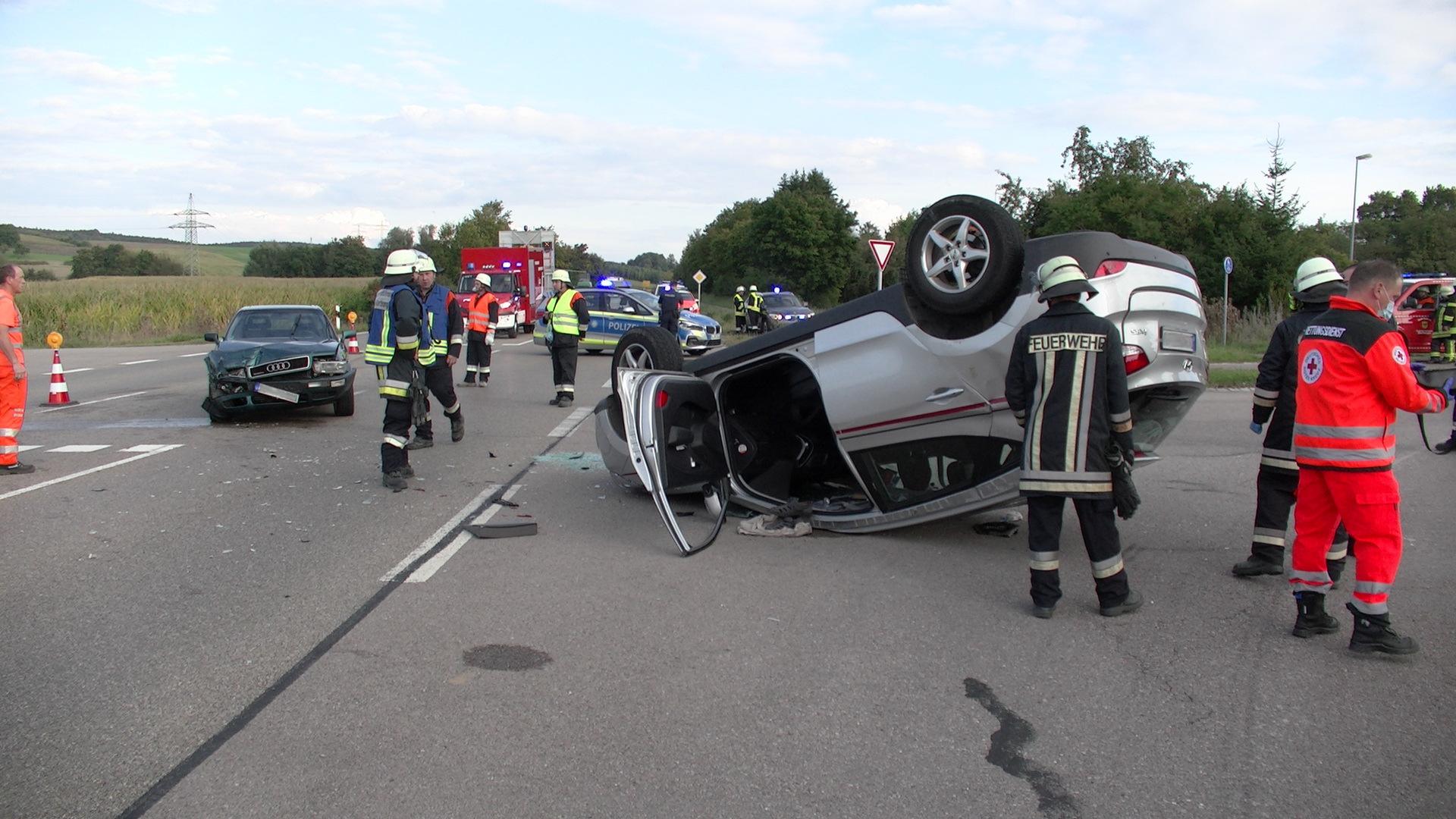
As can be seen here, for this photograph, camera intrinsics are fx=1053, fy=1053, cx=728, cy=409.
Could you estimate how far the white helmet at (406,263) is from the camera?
878cm

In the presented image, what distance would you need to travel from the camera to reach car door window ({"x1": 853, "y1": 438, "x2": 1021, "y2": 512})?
583 cm

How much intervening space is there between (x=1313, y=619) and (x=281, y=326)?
1233cm

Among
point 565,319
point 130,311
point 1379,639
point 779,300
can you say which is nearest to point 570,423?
point 565,319

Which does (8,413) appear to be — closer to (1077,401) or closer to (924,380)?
(924,380)

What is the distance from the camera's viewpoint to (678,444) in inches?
274

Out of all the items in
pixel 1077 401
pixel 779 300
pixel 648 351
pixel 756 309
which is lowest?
pixel 1077 401

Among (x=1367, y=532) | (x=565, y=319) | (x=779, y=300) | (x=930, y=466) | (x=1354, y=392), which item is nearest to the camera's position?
(x=1367, y=532)

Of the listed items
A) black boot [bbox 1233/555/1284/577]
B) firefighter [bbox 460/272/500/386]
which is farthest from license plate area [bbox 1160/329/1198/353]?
firefighter [bbox 460/272/500/386]

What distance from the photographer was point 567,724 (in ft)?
12.6

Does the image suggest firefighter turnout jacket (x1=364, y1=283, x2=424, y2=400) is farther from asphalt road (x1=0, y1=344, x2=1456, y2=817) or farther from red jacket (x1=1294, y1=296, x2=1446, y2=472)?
red jacket (x1=1294, y1=296, x2=1446, y2=472)

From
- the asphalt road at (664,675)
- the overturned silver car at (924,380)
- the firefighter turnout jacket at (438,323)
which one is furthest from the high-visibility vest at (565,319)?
the overturned silver car at (924,380)

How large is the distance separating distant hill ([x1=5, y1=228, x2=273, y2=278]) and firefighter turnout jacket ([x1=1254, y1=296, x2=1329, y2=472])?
77.7 m

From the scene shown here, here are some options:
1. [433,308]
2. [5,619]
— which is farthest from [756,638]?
[433,308]

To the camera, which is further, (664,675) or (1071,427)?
(1071,427)
